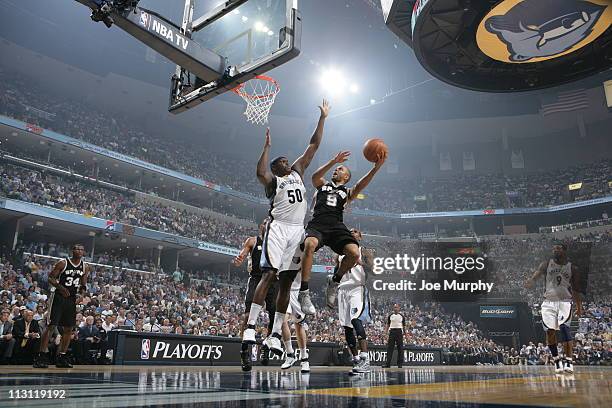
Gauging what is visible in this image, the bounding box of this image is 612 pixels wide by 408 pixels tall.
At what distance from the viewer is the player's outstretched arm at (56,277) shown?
701cm

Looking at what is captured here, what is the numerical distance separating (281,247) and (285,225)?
0.94 ft

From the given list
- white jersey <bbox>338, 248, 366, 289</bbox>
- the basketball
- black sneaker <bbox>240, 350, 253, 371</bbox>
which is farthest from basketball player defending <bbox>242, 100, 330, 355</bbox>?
white jersey <bbox>338, 248, 366, 289</bbox>

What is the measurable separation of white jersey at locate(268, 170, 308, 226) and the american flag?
3357 centimetres

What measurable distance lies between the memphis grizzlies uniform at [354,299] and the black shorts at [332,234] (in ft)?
4.87

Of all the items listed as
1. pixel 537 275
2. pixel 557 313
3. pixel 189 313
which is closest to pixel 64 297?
pixel 537 275

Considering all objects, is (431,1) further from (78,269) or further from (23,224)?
(23,224)

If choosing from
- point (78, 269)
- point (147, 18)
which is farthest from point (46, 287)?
point (147, 18)

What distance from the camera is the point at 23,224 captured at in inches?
895

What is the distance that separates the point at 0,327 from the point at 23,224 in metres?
14.2

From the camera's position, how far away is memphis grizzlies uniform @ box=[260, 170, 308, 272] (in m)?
5.11

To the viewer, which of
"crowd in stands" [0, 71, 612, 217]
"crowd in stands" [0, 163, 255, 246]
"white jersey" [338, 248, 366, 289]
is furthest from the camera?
"crowd in stands" [0, 71, 612, 217]

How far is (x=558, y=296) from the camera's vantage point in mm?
7473

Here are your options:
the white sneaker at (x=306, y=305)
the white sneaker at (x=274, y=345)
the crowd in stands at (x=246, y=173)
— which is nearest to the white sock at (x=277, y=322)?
the white sneaker at (x=274, y=345)

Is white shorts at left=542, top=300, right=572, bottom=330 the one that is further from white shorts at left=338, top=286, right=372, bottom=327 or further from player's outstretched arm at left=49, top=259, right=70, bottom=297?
player's outstretched arm at left=49, top=259, right=70, bottom=297
